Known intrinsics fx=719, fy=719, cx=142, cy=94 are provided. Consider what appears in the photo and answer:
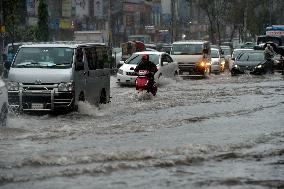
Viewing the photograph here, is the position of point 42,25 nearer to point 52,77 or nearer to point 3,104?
point 52,77

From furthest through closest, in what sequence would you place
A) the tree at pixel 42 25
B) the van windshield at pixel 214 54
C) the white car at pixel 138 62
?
the tree at pixel 42 25 < the van windshield at pixel 214 54 < the white car at pixel 138 62

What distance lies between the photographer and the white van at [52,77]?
17078mm

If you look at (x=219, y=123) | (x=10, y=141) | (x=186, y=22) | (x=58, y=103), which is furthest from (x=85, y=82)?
(x=186, y=22)

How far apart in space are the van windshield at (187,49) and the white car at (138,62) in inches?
176

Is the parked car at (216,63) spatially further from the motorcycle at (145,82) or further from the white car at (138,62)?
the motorcycle at (145,82)

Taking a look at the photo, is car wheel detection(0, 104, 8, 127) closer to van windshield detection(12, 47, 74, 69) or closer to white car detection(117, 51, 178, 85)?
van windshield detection(12, 47, 74, 69)

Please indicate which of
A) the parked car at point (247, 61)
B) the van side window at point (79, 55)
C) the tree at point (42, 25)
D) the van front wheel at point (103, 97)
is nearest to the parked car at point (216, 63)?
the parked car at point (247, 61)

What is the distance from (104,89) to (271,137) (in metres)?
8.01

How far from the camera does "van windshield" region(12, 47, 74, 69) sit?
17.7 metres

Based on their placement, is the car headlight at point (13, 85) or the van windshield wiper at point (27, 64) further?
the van windshield wiper at point (27, 64)

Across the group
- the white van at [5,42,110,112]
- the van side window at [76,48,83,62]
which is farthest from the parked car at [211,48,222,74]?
the van side window at [76,48,83,62]

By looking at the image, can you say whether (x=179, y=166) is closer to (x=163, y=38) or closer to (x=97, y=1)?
(x=97, y=1)

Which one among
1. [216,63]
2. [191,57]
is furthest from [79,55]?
[216,63]

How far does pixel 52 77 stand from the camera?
56.2 feet
